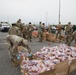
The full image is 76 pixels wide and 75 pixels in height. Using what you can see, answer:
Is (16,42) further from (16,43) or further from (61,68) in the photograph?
(61,68)

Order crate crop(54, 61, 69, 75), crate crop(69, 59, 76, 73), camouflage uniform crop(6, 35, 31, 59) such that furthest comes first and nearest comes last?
camouflage uniform crop(6, 35, 31, 59) → crate crop(69, 59, 76, 73) → crate crop(54, 61, 69, 75)

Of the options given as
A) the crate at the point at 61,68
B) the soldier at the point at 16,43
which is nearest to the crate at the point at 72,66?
the crate at the point at 61,68

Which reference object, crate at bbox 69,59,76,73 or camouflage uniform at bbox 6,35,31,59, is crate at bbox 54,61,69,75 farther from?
camouflage uniform at bbox 6,35,31,59

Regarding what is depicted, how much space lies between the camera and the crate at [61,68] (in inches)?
277

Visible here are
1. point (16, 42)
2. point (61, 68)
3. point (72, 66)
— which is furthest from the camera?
point (16, 42)

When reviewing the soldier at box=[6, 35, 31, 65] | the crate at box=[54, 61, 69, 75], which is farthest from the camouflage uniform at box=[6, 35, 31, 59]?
the crate at box=[54, 61, 69, 75]

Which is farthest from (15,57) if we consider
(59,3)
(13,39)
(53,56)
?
(59,3)

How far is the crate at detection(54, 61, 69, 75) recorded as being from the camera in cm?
704

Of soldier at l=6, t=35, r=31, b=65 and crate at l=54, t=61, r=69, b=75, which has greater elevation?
soldier at l=6, t=35, r=31, b=65

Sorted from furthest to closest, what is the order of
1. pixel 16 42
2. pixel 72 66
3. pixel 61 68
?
pixel 16 42
pixel 72 66
pixel 61 68

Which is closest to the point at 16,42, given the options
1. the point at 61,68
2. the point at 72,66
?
the point at 72,66

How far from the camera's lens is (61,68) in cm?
Result: 721

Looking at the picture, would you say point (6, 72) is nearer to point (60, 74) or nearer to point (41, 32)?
point (60, 74)

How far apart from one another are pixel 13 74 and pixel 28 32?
14.6m
